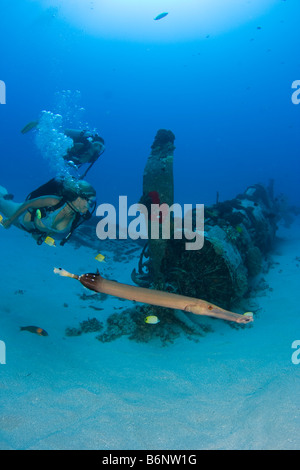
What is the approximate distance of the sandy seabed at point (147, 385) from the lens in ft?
10.3

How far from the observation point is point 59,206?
245 inches

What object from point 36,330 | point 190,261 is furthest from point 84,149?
point 36,330

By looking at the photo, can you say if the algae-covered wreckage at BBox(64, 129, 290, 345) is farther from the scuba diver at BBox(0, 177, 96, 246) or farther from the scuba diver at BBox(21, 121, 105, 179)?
the scuba diver at BBox(21, 121, 105, 179)

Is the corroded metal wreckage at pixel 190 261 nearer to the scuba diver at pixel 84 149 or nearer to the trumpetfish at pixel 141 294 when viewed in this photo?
the scuba diver at pixel 84 149

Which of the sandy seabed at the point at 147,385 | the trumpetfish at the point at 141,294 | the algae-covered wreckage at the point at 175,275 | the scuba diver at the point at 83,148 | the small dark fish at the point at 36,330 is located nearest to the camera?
the trumpetfish at the point at 141,294

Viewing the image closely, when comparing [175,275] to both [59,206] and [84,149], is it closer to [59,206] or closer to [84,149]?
[59,206]

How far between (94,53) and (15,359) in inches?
4568

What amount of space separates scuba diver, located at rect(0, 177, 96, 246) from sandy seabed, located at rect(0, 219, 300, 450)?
91.1 inches

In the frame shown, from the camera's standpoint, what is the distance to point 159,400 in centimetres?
404

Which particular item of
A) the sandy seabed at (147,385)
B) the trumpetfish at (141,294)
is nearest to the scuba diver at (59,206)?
the sandy seabed at (147,385)

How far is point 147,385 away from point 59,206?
13.5 ft

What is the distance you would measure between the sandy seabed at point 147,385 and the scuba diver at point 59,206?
91.1 inches

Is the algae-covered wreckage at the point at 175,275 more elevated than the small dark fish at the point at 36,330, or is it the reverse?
the algae-covered wreckage at the point at 175,275
